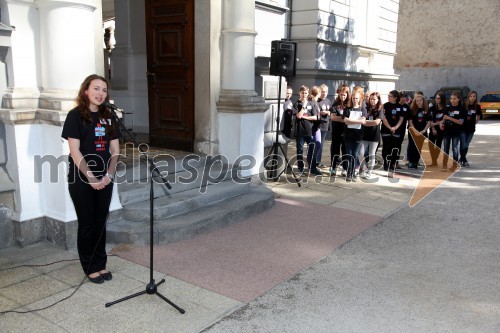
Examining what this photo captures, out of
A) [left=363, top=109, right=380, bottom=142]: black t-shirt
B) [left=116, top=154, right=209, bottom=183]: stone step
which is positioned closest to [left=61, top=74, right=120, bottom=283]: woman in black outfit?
[left=116, top=154, right=209, bottom=183]: stone step

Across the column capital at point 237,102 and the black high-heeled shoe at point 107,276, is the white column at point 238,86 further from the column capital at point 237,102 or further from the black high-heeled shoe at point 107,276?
the black high-heeled shoe at point 107,276

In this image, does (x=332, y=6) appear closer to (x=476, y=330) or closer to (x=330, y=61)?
(x=330, y=61)

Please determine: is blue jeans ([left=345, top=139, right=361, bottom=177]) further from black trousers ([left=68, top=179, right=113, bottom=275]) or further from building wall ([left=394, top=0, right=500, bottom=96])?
building wall ([left=394, top=0, right=500, bottom=96])

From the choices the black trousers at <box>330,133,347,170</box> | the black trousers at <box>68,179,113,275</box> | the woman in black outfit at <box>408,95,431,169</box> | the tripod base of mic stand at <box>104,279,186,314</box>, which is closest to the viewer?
the tripod base of mic stand at <box>104,279,186,314</box>

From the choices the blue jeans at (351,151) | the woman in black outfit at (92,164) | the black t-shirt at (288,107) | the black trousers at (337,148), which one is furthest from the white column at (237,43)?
the woman in black outfit at (92,164)

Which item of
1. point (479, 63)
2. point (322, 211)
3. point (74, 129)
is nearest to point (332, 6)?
point (322, 211)

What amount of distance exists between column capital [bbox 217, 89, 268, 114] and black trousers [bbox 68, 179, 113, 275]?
3408 millimetres

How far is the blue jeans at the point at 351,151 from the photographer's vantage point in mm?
8898

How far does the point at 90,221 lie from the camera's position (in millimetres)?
4207

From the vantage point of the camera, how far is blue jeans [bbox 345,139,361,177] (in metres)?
8.90

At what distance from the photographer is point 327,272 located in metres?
4.71

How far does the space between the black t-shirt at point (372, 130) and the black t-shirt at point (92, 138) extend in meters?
5.94

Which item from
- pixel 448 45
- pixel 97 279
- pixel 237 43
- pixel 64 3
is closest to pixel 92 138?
pixel 97 279

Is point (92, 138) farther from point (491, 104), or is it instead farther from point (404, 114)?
point (491, 104)
